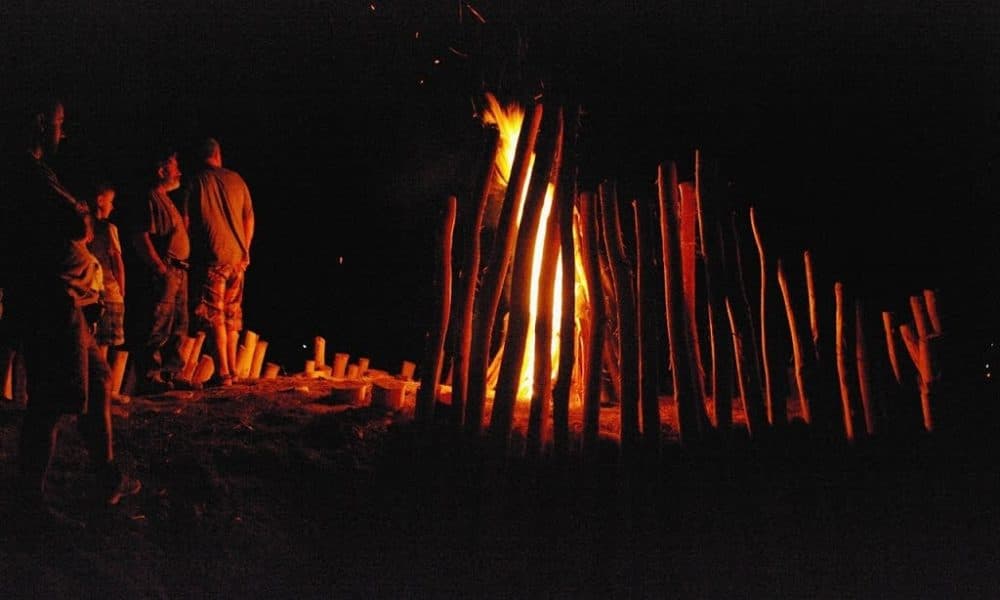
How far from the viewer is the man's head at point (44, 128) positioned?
3371 millimetres

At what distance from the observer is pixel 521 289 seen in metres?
3.75

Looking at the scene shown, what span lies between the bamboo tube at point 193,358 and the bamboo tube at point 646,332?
3744mm

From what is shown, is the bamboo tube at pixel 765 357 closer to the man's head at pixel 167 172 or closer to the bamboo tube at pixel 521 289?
the bamboo tube at pixel 521 289

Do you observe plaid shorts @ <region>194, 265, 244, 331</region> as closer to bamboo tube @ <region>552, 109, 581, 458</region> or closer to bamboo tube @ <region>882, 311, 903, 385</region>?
bamboo tube @ <region>552, 109, 581, 458</region>

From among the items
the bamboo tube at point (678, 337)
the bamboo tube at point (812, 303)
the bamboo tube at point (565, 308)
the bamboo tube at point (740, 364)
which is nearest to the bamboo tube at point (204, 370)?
the bamboo tube at point (565, 308)

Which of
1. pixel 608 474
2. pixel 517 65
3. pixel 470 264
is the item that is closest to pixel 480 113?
pixel 517 65

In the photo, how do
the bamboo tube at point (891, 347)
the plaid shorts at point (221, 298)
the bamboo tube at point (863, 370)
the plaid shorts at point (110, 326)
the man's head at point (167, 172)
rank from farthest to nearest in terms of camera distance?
the plaid shorts at point (221, 298) → the man's head at point (167, 172) → the plaid shorts at point (110, 326) → the bamboo tube at point (891, 347) → the bamboo tube at point (863, 370)

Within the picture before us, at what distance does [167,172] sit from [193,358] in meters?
1.62

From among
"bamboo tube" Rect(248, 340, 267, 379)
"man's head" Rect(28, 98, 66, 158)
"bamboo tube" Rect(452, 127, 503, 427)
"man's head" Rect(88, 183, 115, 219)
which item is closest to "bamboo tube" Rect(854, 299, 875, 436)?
"bamboo tube" Rect(452, 127, 503, 427)

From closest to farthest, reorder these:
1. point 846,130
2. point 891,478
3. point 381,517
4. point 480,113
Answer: point 381,517, point 891,478, point 480,113, point 846,130

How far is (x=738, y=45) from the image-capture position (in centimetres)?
762

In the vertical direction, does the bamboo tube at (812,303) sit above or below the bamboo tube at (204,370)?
above

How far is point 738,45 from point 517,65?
3.88m

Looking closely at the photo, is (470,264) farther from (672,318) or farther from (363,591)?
(363,591)
